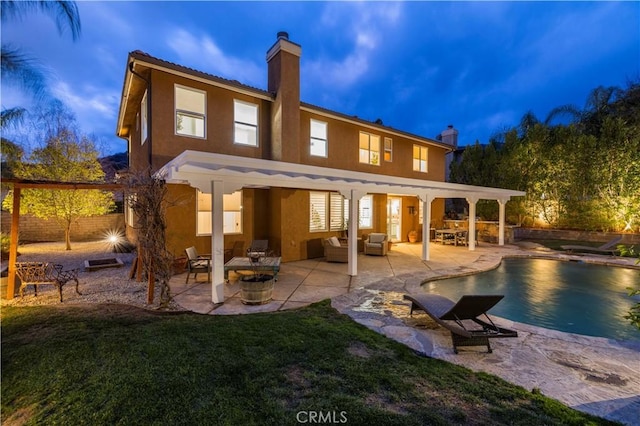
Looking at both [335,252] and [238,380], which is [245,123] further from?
[238,380]

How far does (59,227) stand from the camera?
1603 cm

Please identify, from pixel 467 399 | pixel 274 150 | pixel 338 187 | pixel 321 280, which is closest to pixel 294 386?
pixel 467 399

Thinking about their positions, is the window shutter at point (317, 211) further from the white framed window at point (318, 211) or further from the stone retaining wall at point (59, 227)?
the stone retaining wall at point (59, 227)

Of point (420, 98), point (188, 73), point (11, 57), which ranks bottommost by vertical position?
point (11, 57)

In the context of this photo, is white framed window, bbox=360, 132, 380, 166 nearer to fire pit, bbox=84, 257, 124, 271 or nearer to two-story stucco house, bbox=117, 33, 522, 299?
two-story stucco house, bbox=117, 33, 522, 299

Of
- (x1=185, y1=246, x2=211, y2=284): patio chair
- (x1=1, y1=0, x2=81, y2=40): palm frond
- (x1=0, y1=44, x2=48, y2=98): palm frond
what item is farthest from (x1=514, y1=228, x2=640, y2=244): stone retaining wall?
(x1=0, y1=44, x2=48, y2=98): palm frond

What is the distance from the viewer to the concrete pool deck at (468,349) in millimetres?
3373

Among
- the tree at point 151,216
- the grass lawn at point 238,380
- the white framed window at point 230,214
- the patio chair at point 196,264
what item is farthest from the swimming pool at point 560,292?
the white framed window at point 230,214

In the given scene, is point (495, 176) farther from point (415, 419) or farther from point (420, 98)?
point (420, 98)

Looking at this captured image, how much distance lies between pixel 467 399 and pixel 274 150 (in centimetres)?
943

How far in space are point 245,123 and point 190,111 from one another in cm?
187

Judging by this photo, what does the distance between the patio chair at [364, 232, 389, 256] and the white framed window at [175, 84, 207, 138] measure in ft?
25.0

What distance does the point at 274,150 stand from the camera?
10906 millimetres

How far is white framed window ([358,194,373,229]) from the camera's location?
1437 centimetres
